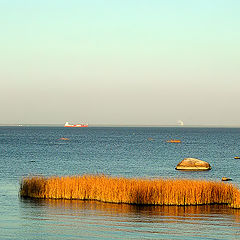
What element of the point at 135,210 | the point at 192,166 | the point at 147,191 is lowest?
the point at 135,210

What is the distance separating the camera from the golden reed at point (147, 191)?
35219 millimetres

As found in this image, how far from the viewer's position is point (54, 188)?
38.5 meters

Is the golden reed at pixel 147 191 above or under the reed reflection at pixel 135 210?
above

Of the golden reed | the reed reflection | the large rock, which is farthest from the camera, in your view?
the large rock

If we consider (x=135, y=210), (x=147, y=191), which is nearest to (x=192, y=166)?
(x=147, y=191)

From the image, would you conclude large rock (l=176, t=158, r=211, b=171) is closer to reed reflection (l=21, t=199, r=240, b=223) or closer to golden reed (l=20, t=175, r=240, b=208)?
golden reed (l=20, t=175, r=240, b=208)

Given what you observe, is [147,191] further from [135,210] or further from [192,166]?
[192,166]

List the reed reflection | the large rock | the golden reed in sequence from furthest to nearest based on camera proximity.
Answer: the large rock → the golden reed → the reed reflection

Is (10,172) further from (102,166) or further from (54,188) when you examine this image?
(54,188)

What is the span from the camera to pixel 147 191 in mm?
35656

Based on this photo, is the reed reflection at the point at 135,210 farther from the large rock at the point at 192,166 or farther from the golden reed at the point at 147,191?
the large rock at the point at 192,166

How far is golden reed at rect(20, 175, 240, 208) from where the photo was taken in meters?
35.2

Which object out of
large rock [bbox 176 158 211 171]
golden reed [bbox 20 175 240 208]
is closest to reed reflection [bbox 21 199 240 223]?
golden reed [bbox 20 175 240 208]

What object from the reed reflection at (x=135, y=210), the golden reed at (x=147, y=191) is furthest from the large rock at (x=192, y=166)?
the reed reflection at (x=135, y=210)
